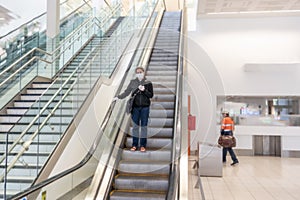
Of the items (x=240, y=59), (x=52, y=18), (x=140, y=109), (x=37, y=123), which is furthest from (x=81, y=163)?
(x=240, y=59)

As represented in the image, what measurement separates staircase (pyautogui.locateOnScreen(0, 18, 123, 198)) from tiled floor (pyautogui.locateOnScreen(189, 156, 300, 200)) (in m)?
2.75

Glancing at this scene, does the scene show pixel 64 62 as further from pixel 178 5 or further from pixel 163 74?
pixel 178 5

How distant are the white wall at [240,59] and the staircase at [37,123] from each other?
5588mm

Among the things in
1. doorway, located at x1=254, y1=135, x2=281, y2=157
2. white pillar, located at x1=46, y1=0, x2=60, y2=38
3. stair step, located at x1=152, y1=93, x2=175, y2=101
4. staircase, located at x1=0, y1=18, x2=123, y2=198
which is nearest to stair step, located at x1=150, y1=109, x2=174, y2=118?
stair step, located at x1=152, y1=93, x2=175, y2=101

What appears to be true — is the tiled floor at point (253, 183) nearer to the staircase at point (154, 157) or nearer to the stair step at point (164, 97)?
the staircase at point (154, 157)

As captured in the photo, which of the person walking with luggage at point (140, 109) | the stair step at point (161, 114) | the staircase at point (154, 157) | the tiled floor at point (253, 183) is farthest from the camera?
the stair step at point (161, 114)

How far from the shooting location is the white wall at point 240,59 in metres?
10.8

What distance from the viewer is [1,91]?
18.6 feet

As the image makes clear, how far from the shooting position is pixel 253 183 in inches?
243

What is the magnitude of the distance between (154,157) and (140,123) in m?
0.61

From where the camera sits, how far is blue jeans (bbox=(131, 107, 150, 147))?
15.1 feet

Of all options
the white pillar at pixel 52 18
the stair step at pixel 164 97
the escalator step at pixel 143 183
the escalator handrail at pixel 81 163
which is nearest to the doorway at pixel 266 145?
the stair step at pixel 164 97

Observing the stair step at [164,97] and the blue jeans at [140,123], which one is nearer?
the blue jeans at [140,123]

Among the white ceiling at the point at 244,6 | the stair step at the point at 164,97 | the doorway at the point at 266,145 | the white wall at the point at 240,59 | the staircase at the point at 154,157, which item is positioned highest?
the white ceiling at the point at 244,6
